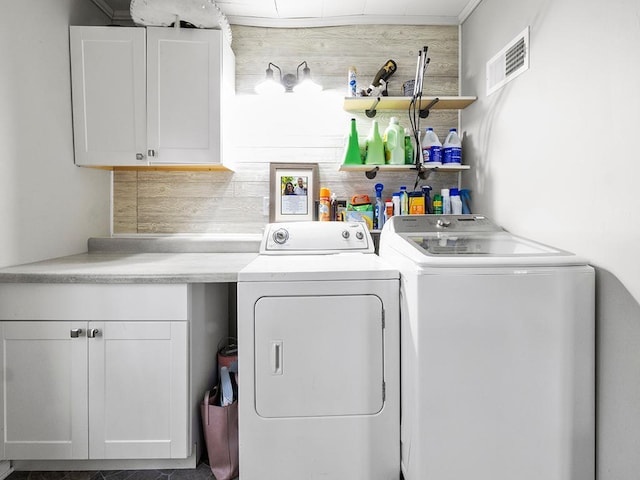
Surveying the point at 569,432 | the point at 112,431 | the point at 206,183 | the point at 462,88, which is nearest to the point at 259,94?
the point at 206,183

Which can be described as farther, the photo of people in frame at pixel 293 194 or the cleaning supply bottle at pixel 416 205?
the photo of people in frame at pixel 293 194

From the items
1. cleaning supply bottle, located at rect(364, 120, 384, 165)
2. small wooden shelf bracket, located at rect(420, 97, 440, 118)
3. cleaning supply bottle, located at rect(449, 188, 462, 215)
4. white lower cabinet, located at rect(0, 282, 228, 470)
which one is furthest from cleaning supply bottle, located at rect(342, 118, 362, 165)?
white lower cabinet, located at rect(0, 282, 228, 470)

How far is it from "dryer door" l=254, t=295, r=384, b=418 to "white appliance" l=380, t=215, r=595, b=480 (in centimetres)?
26

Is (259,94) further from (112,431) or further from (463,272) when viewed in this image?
(112,431)

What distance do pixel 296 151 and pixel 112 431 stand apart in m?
1.91

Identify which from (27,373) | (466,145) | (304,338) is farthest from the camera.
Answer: (466,145)

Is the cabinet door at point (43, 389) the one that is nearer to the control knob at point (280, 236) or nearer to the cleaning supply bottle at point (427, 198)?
the control knob at point (280, 236)

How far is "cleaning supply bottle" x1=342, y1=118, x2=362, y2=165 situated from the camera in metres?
2.36

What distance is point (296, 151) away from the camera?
8.50 ft

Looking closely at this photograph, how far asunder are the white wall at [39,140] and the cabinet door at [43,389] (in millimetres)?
427

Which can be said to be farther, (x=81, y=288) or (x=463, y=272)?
(x=81, y=288)

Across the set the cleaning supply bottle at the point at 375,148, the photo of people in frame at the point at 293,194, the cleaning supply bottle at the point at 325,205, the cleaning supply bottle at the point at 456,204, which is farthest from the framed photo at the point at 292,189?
the cleaning supply bottle at the point at 456,204

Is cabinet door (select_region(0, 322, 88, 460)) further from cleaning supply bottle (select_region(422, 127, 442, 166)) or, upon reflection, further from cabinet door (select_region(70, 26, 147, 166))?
cleaning supply bottle (select_region(422, 127, 442, 166))

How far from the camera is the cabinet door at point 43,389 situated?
5.49ft
